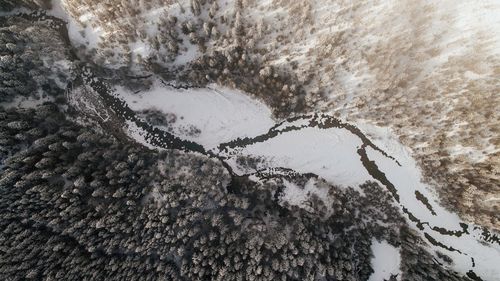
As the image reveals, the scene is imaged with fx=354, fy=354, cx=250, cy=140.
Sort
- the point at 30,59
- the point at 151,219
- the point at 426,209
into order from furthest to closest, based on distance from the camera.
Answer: the point at 30,59
the point at 426,209
the point at 151,219

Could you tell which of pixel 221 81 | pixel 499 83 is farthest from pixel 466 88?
pixel 221 81

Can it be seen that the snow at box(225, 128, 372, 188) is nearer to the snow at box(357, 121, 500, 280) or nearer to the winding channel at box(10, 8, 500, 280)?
the winding channel at box(10, 8, 500, 280)

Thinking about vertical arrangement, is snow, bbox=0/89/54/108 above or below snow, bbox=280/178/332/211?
above

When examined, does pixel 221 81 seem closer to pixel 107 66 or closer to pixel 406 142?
pixel 107 66

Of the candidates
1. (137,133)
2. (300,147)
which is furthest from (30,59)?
(300,147)

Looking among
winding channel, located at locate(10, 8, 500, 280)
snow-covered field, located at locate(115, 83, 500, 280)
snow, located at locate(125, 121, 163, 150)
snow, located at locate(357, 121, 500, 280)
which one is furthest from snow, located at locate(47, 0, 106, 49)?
snow, located at locate(357, 121, 500, 280)

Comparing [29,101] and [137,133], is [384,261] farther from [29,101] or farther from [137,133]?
[29,101]
